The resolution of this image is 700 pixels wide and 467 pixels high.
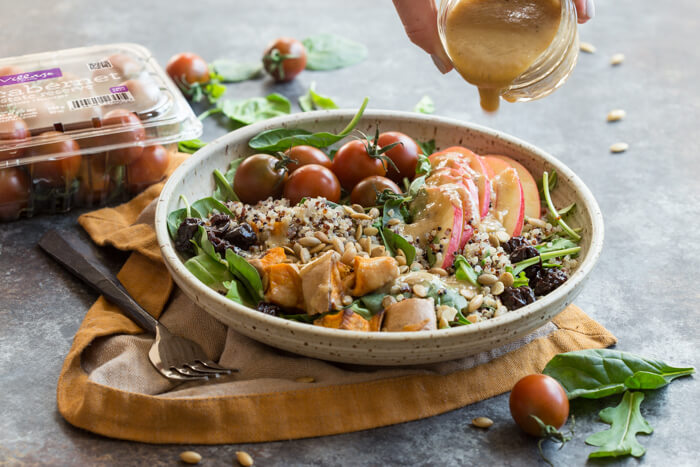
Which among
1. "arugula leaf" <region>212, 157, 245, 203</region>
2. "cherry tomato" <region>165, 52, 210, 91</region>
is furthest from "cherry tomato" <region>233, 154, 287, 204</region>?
"cherry tomato" <region>165, 52, 210, 91</region>

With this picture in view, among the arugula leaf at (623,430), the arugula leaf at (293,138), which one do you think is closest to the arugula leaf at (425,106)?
the arugula leaf at (293,138)

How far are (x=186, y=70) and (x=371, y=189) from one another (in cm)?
162

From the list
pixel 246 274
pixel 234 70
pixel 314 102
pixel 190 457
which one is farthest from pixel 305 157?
pixel 234 70

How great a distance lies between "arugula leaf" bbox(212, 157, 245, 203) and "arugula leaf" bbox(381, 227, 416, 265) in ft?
1.99

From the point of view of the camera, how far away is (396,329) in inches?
76.3

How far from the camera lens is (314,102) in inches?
143

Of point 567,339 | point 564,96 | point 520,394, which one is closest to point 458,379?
point 520,394

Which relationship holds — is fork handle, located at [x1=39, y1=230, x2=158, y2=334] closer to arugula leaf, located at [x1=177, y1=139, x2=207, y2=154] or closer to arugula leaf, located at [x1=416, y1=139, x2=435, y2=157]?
arugula leaf, located at [x1=177, y1=139, x2=207, y2=154]

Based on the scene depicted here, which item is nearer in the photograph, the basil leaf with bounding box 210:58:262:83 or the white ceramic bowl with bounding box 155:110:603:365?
the white ceramic bowl with bounding box 155:110:603:365

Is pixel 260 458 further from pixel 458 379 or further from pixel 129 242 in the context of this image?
pixel 129 242

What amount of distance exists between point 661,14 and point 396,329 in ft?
12.5

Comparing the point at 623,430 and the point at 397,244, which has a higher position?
the point at 397,244

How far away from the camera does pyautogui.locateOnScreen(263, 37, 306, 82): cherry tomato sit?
3822 mm

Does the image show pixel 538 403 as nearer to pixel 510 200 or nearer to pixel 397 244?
pixel 397 244
